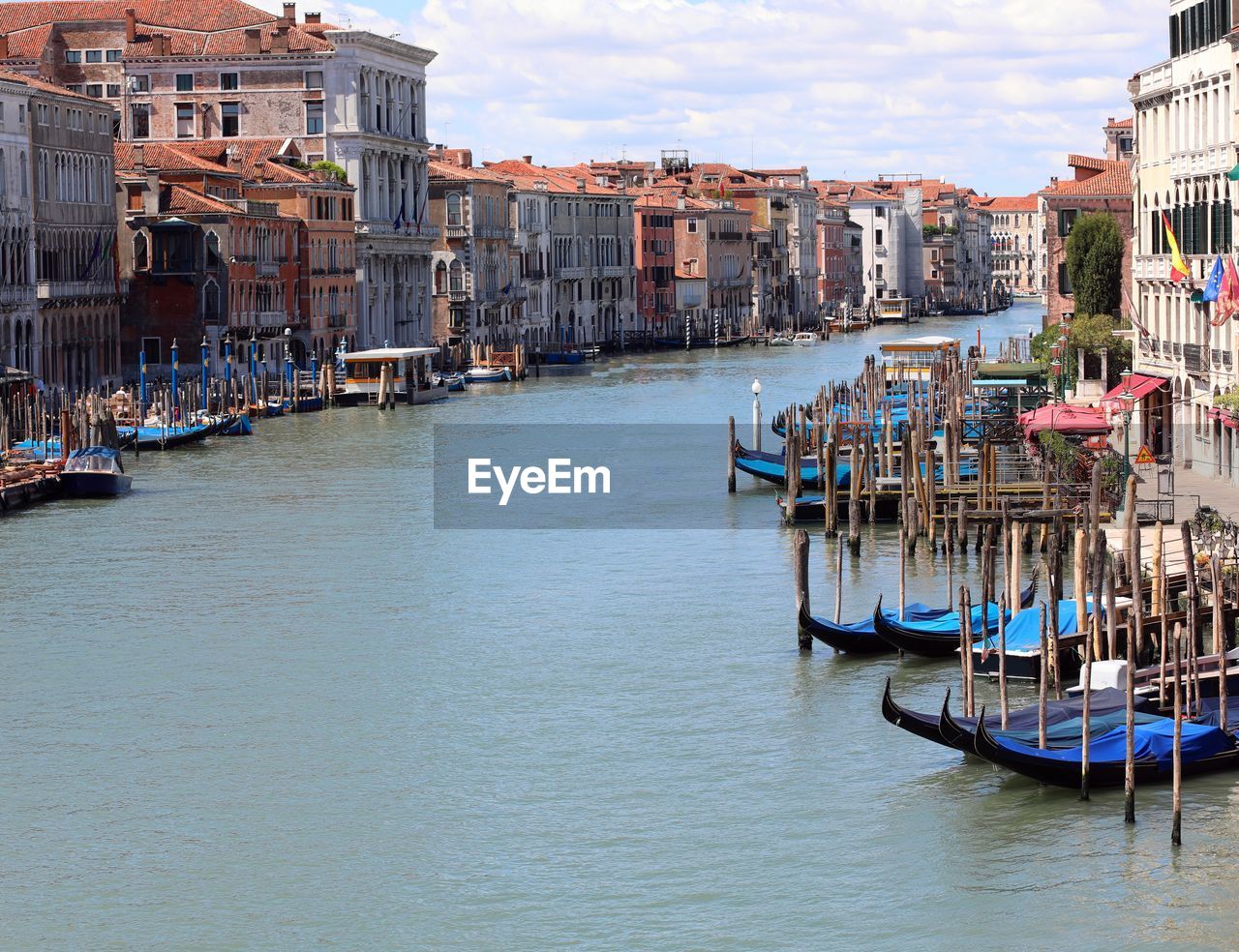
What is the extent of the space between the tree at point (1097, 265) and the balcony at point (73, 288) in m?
17.3

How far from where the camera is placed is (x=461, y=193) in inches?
2653

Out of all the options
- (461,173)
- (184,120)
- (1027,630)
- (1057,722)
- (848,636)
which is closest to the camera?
(1057,722)

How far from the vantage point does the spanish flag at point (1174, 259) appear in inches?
1009

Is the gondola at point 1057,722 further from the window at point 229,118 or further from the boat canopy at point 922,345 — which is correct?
the window at point 229,118

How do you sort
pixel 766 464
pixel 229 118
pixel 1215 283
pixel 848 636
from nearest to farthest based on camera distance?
pixel 848 636 → pixel 1215 283 → pixel 766 464 → pixel 229 118

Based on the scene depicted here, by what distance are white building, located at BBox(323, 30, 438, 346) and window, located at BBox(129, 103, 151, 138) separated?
4286 mm

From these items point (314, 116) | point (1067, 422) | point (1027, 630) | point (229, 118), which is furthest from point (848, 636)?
point (229, 118)

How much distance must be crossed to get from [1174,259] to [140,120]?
1544 inches

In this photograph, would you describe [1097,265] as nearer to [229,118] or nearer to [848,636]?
[848,636]

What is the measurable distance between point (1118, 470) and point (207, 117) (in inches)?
1582

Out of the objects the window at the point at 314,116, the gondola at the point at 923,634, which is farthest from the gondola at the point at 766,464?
the window at the point at 314,116

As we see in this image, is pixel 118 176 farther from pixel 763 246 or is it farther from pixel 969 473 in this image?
pixel 763 246

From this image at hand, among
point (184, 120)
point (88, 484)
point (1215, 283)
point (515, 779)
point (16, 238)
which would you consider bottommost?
point (515, 779)

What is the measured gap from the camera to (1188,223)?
26.6m
